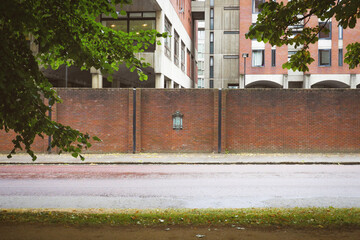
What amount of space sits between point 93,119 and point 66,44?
577 inches

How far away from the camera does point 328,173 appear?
44.9ft

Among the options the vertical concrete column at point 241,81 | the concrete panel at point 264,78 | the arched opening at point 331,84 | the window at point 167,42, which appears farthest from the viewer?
the vertical concrete column at point 241,81

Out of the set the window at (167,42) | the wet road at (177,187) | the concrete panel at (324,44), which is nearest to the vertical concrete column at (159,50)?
the window at (167,42)

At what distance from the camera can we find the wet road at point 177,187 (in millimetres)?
8688

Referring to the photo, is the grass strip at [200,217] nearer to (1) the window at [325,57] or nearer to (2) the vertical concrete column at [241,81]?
(2) the vertical concrete column at [241,81]

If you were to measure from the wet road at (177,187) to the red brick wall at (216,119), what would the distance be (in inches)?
181

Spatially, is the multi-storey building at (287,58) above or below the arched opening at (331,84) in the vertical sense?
above

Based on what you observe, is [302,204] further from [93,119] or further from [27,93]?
[93,119]

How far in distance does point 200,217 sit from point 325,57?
1398 inches

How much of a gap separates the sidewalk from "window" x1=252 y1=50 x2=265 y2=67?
20.9 meters

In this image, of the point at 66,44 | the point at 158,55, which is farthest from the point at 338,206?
the point at 158,55

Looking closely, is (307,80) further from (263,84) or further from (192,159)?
(192,159)

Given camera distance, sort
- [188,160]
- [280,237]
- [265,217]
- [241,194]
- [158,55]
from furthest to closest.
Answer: [158,55] → [188,160] → [241,194] → [265,217] → [280,237]

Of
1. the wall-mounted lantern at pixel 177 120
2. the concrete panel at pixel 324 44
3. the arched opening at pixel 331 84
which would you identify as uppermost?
the concrete panel at pixel 324 44
